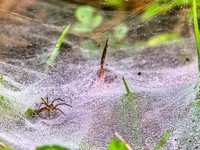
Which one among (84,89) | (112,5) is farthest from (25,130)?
(112,5)

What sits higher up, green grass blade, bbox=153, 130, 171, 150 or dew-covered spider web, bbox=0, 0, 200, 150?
dew-covered spider web, bbox=0, 0, 200, 150

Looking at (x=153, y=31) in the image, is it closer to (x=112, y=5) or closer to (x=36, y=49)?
(x=112, y=5)

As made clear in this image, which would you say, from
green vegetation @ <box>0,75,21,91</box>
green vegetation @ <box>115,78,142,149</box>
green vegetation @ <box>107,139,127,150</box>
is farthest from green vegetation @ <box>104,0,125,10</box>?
green vegetation @ <box>107,139,127,150</box>

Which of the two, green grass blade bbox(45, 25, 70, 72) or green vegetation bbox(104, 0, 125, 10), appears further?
green vegetation bbox(104, 0, 125, 10)

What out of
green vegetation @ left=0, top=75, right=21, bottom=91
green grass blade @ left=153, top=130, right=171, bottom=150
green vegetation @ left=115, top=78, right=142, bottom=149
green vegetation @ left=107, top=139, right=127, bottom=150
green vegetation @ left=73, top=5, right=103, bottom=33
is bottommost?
green vegetation @ left=107, top=139, right=127, bottom=150

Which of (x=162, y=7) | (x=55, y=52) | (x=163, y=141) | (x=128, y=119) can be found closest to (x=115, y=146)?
(x=163, y=141)

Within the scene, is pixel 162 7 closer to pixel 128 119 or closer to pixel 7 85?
pixel 128 119

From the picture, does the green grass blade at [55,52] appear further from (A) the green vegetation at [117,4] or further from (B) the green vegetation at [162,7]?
(B) the green vegetation at [162,7]

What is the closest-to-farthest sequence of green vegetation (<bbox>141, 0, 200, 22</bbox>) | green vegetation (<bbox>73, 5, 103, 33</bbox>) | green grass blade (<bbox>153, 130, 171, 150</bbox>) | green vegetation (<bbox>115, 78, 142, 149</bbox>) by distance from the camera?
green grass blade (<bbox>153, 130, 171, 150</bbox>)
green vegetation (<bbox>115, 78, 142, 149</bbox>)
green vegetation (<bbox>141, 0, 200, 22</bbox>)
green vegetation (<bbox>73, 5, 103, 33</bbox>)

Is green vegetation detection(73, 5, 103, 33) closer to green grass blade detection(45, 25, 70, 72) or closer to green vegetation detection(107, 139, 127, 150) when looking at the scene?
green grass blade detection(45, 25, 70, 72)
